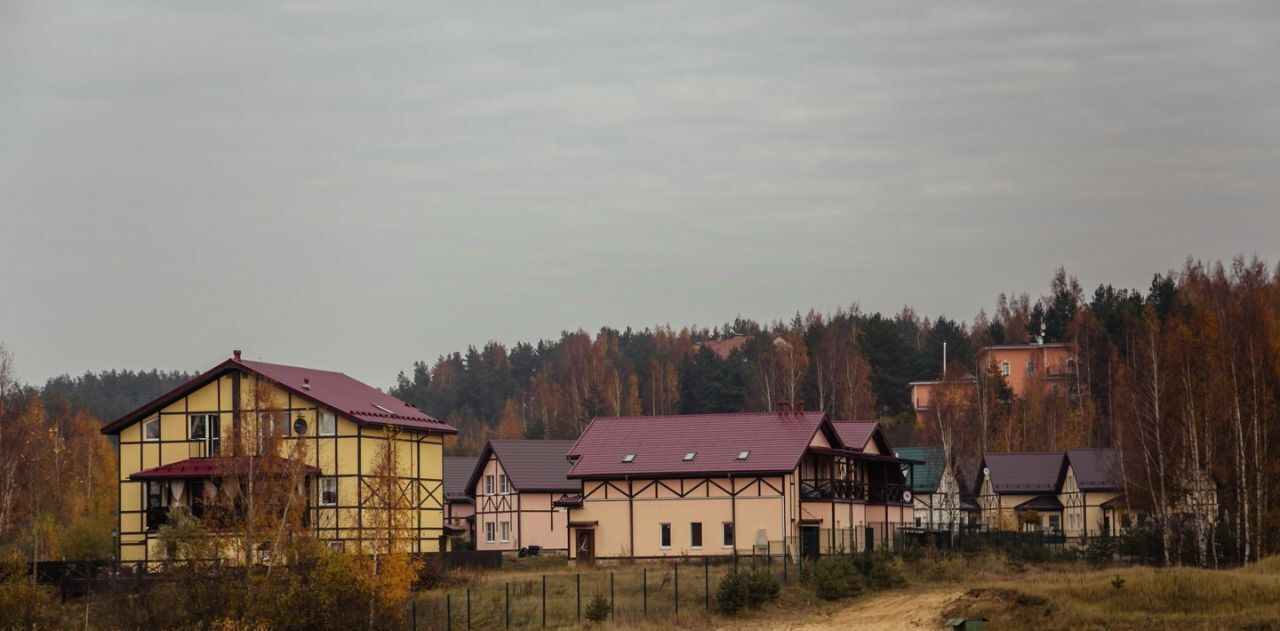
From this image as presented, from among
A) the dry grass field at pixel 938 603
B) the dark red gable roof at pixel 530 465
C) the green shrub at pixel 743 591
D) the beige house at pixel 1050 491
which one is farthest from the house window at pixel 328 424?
the beige house at pixel 1050 491

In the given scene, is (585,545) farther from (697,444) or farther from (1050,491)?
(1050,491)

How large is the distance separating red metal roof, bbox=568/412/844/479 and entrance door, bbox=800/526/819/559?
10.9 ft

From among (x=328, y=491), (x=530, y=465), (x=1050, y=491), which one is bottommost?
(x=1050, y=491)

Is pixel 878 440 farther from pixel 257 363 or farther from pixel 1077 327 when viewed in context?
pixel 1077 327

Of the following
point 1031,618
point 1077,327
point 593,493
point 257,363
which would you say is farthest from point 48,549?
point 1077,327

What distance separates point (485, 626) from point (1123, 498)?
37925 mm

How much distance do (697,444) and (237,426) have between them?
59.4ft

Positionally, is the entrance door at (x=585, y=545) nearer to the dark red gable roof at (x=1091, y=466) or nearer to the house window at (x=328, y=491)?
the house window at (x=328, y=491)

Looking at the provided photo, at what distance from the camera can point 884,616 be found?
4734cm

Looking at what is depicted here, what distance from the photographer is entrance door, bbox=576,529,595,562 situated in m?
64.1

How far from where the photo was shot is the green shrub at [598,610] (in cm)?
4484

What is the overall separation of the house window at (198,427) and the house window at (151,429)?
56.6 inches

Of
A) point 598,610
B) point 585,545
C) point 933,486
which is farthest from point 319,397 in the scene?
point 933,486

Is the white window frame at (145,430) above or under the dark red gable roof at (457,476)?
above
